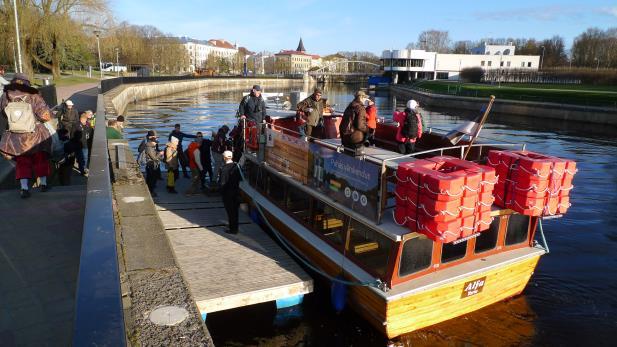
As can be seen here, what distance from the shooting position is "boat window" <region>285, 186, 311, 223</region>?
938 cm

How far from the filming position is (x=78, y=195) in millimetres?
8211

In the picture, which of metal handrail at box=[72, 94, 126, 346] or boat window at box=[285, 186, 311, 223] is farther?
boat window at box=[285, 186, 311, 223]

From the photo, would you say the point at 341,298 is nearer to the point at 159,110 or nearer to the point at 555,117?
the point at 555,117

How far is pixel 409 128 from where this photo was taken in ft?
31.0

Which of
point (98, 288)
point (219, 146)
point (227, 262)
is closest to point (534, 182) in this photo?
point (227, 262)

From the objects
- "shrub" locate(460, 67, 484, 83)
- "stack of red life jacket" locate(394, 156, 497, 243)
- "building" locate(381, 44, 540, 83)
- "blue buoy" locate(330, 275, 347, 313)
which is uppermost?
"building" locate(381, 44, 540, 83)

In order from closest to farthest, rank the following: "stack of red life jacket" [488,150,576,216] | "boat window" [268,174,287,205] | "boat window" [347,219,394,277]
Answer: "stack of red life jacket" [488,150,576,216], "boat window" [347,219,394,277], "boat window" [268,174,287,205]

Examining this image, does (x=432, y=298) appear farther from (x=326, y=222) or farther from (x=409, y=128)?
(x=409, y=128)

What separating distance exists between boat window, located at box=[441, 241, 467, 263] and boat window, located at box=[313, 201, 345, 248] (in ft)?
6.52

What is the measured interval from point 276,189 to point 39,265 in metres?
5.83

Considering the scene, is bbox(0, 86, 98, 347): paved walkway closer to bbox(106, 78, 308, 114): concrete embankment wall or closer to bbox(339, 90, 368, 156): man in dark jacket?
bbox(339, 90, 368, 156): man in dark jacket

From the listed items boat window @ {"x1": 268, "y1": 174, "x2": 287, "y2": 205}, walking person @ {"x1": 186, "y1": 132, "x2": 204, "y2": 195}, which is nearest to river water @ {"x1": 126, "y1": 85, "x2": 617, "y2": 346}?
boat window @ {"x1": 268, "y1": 174, "x2": 287, "y2": 205}

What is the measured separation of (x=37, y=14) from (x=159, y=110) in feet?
46.7

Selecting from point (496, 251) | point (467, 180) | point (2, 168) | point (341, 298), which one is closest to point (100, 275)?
point (467, 180)
